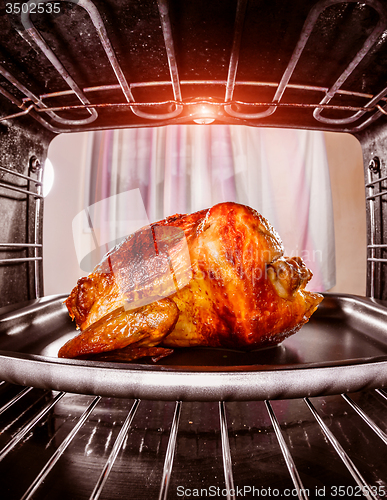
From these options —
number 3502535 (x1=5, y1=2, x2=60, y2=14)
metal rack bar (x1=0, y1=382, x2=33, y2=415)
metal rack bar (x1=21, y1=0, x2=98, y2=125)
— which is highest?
number 3502535 (x1=5, y1=2, x2=60, y2=14)

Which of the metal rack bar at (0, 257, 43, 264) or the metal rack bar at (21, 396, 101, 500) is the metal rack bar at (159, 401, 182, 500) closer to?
the metal rack bar at (21, 396, 101, 500)

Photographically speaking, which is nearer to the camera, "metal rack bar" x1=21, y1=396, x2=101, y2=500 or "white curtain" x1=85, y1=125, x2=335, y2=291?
"metal rack bar" x1=21, y1=396, x2=101, y2=500

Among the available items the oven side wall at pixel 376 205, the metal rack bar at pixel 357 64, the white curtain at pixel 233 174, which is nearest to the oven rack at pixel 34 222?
the white curtain at pixel 233 174

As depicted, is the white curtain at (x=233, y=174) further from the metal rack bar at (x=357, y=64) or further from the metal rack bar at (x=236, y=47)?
the metal rack bar at (x=357, y=64)

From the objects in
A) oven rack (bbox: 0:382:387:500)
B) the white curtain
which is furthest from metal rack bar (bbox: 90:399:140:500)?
the white curtain

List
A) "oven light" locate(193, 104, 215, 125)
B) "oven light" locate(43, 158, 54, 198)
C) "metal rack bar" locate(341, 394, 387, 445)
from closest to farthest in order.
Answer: "metal rack bar" locate(341, 394, 387, 445) < "oven light" locate(193, 104, 215, 125) < "oven light" locate(43, 158, 54, 198)

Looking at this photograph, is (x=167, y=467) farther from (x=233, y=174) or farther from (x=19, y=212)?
(x=233, y=174)

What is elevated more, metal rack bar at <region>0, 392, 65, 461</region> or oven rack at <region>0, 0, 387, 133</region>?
oven rack at <region>0, 0, 387, 133</region>
